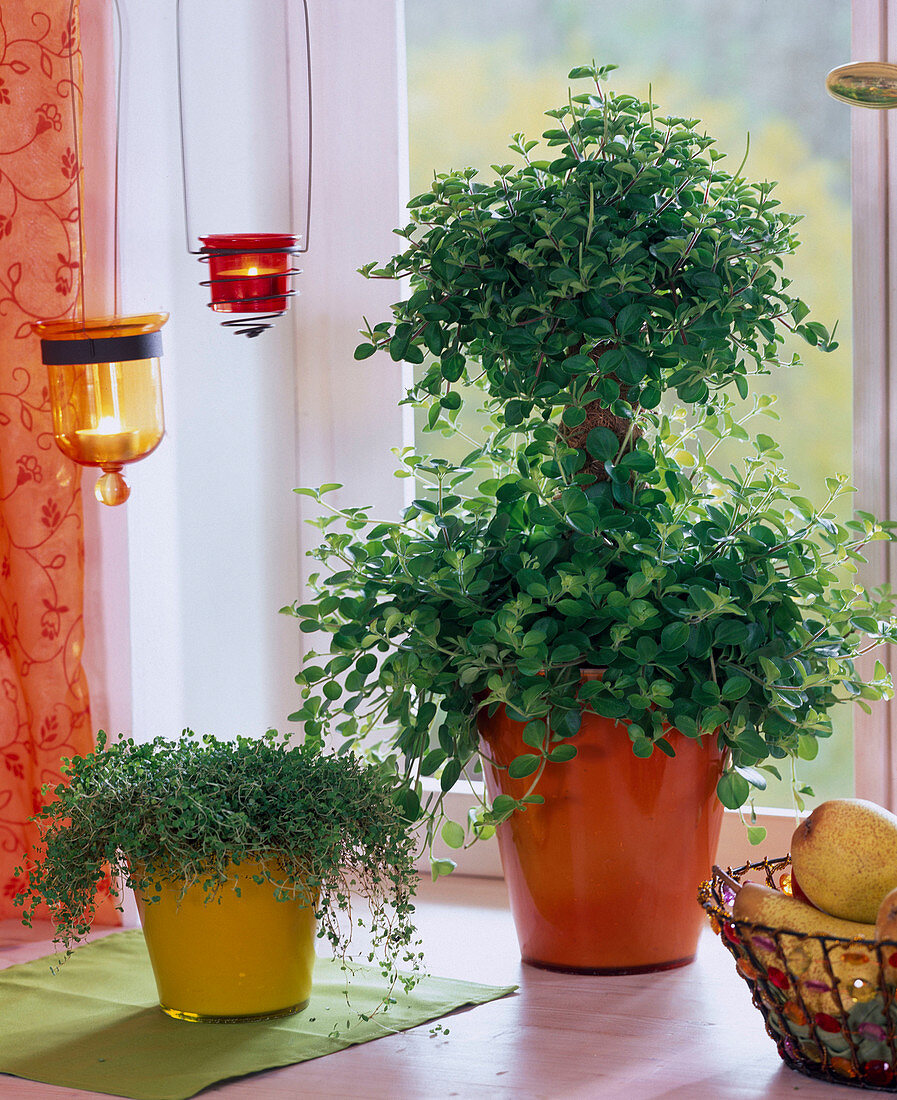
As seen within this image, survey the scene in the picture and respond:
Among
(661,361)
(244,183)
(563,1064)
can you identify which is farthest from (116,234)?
(563,1064)

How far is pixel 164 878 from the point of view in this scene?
1051 mm

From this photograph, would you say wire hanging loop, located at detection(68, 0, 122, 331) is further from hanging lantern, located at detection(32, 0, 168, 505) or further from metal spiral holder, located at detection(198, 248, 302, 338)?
metal spiral holder, located at detection(198, 248, 302, 338)

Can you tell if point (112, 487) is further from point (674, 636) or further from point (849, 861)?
point (849, 861)

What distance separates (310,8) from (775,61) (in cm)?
55

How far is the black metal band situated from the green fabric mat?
0.56m

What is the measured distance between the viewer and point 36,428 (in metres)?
Result: 1.41

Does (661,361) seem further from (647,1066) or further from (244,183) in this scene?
(244,183)

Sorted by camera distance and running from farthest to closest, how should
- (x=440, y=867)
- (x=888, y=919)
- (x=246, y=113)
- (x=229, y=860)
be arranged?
(x=246, y=113) → (x=440, y=867) → (x=229, y=860) → (x=888, y=919)

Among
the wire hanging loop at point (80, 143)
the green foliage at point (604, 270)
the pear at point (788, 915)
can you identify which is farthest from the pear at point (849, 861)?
the wire hanging loop at point (80, 143)

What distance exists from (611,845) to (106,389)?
2.05 ft

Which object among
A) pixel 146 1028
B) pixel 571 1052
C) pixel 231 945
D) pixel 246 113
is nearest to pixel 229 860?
pixel 231 945

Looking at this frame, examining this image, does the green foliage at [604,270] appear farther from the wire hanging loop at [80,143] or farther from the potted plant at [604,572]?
the wire hanging loop at [80,143]

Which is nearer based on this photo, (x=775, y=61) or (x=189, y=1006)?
(x=189, y=1006)

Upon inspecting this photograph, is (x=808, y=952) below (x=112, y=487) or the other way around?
below
